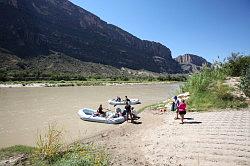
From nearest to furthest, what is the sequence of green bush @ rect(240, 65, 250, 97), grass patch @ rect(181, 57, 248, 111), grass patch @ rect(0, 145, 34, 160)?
→ grass patch @ rect(0, 145, 34, 160) → grass patch @ rect(181, 57, 248, 111) → green bush @ rect(240, 65, 250, 97)

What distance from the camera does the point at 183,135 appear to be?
49.9ft

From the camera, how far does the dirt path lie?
38.0ft

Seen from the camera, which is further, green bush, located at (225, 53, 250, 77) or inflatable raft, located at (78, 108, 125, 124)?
green bush, located at (225, 53, 250, 77)

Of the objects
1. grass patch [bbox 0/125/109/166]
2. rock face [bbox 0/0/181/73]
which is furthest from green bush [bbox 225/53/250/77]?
rock face [bbox 0/0/181/73]

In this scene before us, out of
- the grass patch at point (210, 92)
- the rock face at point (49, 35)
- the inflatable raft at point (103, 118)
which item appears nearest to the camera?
the inflatable raft at point (103, 118)

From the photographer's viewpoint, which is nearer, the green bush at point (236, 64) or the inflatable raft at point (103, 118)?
the inflatable raft at point (103, 118)

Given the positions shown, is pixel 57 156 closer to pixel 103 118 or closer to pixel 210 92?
pixel 103 118

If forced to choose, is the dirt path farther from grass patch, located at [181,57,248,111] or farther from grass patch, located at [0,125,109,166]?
grass patch, located at [181,57,248,111]

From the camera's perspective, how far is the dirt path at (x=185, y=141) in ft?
38.0

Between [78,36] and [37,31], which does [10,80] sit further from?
[78,36]

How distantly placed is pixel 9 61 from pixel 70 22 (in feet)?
285

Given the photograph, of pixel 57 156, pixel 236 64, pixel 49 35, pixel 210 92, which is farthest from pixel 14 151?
pixel 49 35

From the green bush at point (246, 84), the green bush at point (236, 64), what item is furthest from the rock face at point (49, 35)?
the green bush at point (246, 84)

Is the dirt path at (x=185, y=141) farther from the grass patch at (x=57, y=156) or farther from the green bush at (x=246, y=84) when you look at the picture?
the green bush at (x=246, y=84)
